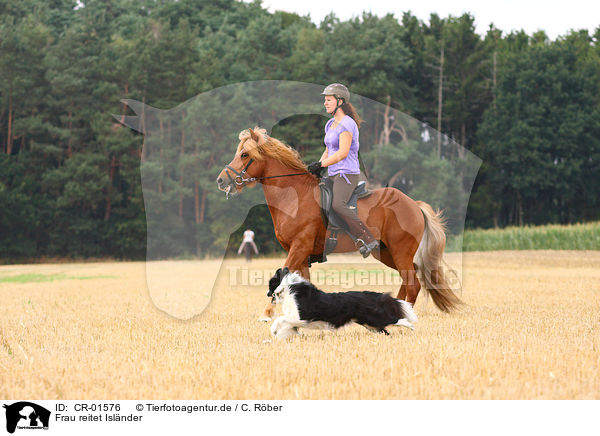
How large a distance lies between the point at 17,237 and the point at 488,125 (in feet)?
105

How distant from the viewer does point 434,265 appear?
25.6 feet

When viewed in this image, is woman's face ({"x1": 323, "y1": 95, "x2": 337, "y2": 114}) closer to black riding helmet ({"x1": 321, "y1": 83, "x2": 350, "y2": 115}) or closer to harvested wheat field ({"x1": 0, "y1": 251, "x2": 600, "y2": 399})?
black riding helmet ({"x1": 321, "y1": 83, "x2": 350, "y2": 115})

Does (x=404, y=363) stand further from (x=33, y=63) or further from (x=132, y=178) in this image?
(x=33, y=63)

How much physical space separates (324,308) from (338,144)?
6.25 ft

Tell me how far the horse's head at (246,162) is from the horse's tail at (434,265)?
248cm

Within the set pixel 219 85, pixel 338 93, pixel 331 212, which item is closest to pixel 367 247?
pixel 331 212

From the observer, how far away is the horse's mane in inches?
263

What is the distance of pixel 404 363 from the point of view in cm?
439

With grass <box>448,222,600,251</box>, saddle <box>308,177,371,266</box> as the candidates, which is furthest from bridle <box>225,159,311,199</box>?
grass <box>448,222,600,251</box>

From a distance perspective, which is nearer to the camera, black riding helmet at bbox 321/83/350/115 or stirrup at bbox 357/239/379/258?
black riding helmet at bbox 321/83/350/115

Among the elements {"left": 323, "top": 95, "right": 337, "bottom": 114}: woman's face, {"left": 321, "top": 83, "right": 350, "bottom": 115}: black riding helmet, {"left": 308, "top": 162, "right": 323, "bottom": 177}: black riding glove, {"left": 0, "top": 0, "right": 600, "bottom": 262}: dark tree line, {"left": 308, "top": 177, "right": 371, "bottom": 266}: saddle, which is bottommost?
{"left": 308, "top": 177, "right": 371, "bottom": 266}: saddle
